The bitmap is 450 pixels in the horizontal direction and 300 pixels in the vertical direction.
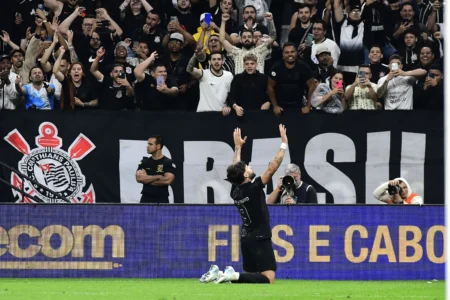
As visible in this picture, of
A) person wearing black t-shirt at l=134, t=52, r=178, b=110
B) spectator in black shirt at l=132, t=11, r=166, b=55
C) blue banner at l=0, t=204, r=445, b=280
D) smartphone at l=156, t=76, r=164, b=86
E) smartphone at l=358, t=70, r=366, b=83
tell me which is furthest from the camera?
spectator in black shirt at l=132, t=11, r=166, b=55

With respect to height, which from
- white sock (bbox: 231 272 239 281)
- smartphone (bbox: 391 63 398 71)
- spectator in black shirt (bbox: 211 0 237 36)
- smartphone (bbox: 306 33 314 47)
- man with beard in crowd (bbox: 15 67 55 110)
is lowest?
white sock (bbox: 231 272 239 281)

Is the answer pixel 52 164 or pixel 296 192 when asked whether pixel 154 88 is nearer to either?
pixel 52 164

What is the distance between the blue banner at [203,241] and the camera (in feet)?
49.5

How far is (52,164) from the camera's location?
17672 mm

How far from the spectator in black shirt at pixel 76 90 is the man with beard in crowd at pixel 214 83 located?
1.85m

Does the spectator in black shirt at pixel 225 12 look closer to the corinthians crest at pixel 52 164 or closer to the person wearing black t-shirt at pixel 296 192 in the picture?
the corinthians crest at pixel 52 164

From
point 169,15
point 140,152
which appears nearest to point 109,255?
point 140,152

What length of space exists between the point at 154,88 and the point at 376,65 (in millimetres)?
3732

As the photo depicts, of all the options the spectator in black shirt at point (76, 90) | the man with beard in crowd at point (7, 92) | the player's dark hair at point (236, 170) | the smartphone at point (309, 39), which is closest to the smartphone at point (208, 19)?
the smartphone at point (309, 39)

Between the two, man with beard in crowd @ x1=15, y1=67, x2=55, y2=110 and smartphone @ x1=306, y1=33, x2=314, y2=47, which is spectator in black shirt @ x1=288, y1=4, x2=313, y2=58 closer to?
smartphone @ x1=306, y1=33, x2=314, y2=47

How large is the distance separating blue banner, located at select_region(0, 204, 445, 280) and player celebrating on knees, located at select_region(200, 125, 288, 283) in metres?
2.16

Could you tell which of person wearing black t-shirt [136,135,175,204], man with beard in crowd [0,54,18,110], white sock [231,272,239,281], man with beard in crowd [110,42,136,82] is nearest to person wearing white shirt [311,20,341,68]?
man with beard in crowd [110,42,136,82]

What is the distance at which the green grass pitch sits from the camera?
1101cm

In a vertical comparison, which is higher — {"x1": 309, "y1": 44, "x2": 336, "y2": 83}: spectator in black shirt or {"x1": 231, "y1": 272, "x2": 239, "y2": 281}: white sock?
{"x1": 309, "y1": 44, "x2": 336, "y2": 83}: spectator in black shirt
